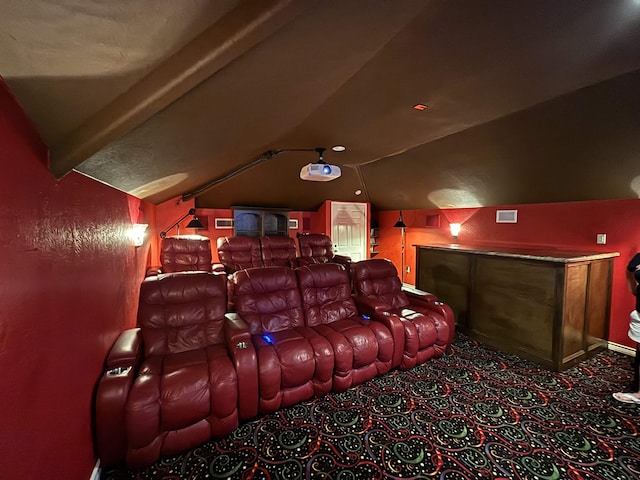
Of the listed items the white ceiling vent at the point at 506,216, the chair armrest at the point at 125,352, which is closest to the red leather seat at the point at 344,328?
the chair armrest at the point at 125,352

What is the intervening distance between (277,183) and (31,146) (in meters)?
4.68

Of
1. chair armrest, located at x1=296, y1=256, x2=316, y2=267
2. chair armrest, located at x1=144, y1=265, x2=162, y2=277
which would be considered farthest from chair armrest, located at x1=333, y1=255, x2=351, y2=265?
chair armrest, located at x1=144, y1=265, x2=162, y2=277

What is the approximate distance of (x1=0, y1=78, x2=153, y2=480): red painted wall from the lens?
37.5 inches

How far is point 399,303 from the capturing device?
11.4 feet

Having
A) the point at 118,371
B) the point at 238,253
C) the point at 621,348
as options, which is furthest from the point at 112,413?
the point at 621,348

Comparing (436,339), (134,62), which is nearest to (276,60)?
(134,62)

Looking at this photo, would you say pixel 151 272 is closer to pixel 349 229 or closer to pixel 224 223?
pixel 224 223

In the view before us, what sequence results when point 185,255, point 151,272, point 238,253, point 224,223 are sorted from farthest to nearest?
1. point 224,223
2. point 238,253
3. point 185,255
4. point 151,272

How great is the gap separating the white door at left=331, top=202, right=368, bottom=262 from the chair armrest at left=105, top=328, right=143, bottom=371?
16.7 ft

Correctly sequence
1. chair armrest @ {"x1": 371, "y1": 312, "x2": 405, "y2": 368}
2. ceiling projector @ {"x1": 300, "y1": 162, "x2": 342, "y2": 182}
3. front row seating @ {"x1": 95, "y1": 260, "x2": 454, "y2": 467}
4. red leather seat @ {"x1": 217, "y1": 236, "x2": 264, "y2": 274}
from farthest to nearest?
red leather seat @ {"x1": 217, "y1": 236, "x2": 264, "y2": 274}
ceiling projector @ {"x1": 300, "y1": 162, "x2": 342, "y2": 182}
chair armrest @ {"x1": 371, "y1": 312, "x2": 405, "y2": 368}
front row seating @ {"x1": 95, "y1": 260, "x2": 454, "y2": 467}

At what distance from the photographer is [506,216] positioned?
4285 mm

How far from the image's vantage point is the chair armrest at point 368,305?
9.74 ft

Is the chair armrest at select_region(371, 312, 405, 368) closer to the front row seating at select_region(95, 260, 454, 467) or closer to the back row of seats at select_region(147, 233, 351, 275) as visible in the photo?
the front row seating at select_region(95, 260, 454, 467)

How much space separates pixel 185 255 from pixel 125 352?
10.2ft
